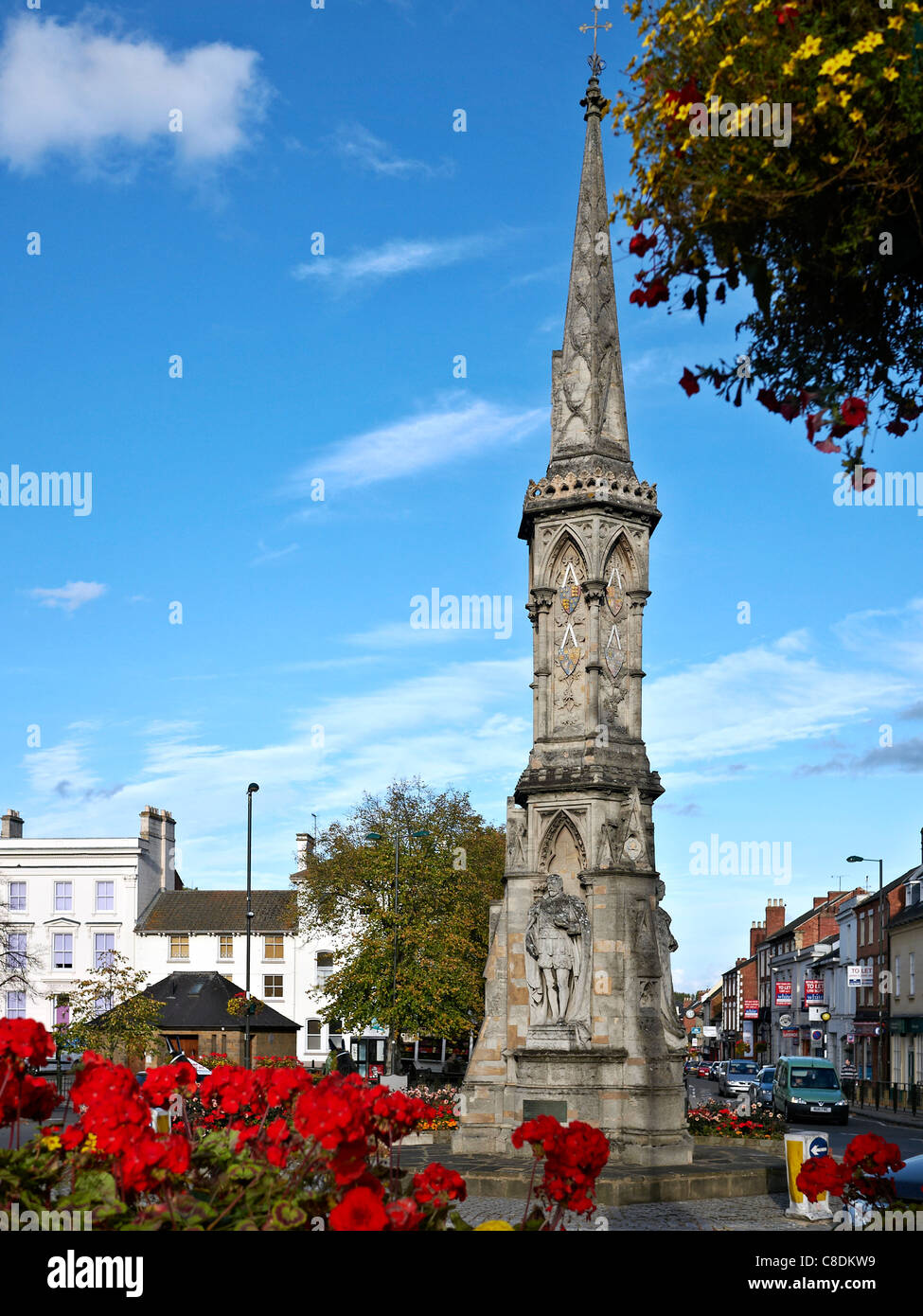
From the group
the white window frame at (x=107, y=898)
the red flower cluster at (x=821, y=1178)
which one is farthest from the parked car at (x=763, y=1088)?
the red flower cluster at (x=821, y=1178)

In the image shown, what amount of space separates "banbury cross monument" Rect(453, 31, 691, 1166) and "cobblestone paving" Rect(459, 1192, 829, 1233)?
2.21m

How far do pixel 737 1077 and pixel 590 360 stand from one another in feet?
137

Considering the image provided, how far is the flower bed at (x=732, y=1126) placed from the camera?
22.0 metres

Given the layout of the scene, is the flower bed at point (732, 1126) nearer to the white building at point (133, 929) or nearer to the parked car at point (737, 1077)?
the parked car at point (737, 1077)

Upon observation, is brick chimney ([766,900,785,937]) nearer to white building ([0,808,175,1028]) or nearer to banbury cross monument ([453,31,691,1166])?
white building ([0,808,175,1028])

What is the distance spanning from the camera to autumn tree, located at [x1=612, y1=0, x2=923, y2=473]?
5301 mm

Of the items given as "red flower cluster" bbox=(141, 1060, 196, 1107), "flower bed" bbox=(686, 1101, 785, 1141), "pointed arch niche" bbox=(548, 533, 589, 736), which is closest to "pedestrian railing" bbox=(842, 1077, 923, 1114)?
"flower bed" bbox=(686, 1101, 785, 1141)

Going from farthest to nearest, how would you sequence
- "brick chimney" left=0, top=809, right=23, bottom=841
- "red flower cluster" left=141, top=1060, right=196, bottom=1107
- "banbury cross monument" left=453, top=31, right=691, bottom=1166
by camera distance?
1. "brick chimney" left=0, top=809, right=23, bottom=841
2. "banbury cross monument" left=453, top=31, right=691, bottom=1166
3. "red flower cluster" left=141, top=1060, right=196, bottom=1107

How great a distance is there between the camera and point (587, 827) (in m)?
19.6

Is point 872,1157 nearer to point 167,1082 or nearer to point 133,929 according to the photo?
point 167,1082

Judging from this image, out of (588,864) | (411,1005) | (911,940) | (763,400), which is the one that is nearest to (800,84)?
(763,400)

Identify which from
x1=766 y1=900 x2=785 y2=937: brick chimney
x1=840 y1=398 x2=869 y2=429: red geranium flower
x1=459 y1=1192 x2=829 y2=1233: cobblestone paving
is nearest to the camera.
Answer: x1=840 y1=398 x2=869 y2=429: red geranium flower
